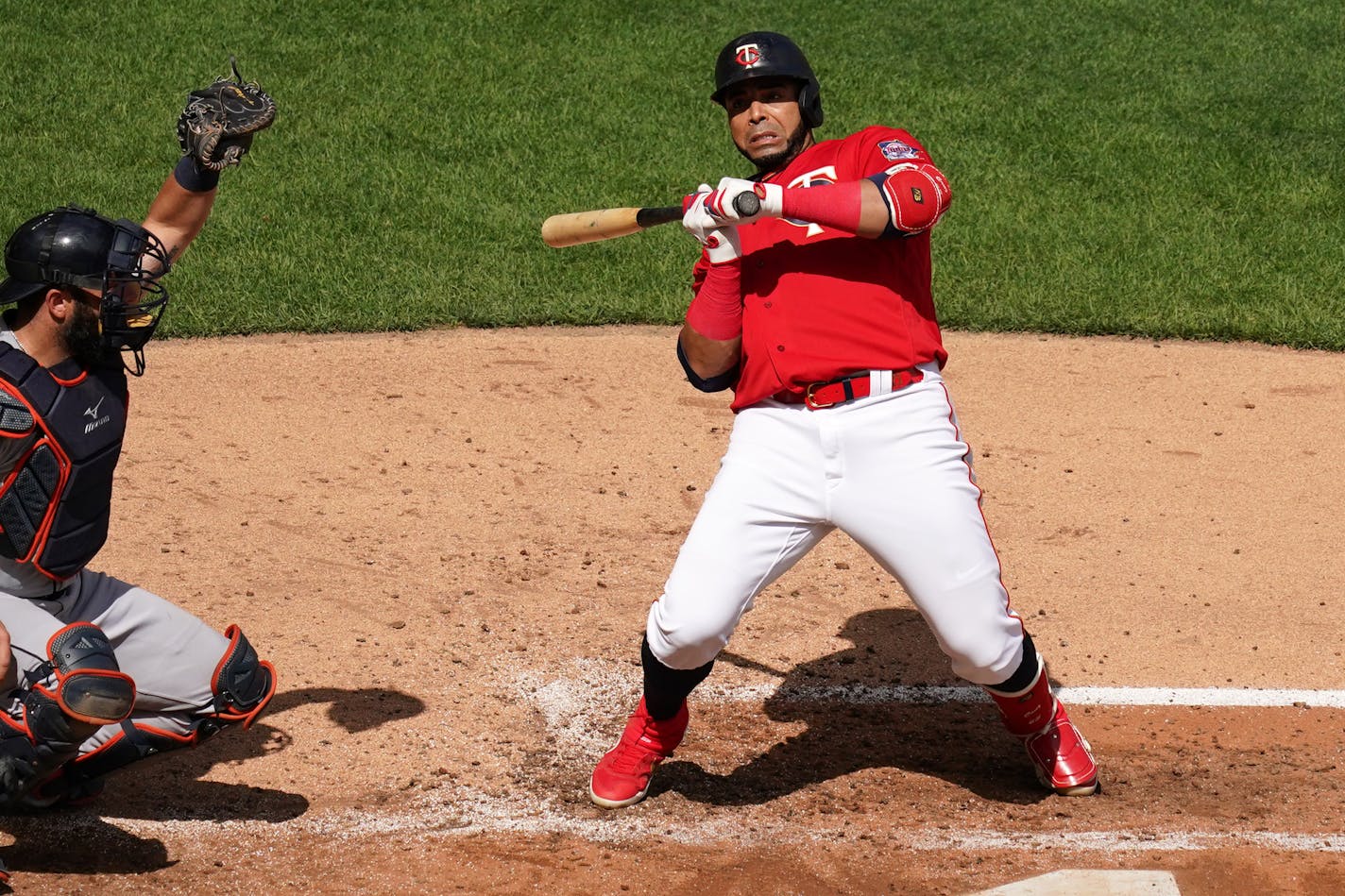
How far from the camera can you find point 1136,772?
437 cm

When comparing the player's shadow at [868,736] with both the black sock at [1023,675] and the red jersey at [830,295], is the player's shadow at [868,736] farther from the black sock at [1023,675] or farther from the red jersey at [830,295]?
the red jersey at [830,295]

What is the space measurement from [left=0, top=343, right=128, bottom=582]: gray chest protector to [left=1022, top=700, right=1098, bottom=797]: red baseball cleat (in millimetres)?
2519

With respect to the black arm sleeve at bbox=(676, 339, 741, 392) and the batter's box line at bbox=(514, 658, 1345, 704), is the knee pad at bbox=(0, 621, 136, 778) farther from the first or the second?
the black arm sleeve at bbox=(676, 339, 741, 392)

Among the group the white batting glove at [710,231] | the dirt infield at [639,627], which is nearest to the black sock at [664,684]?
the dirt infield at [639,627]

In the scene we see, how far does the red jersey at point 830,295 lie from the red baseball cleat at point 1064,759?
1058 mm

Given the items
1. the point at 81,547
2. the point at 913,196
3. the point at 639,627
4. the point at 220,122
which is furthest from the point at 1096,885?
the point at 220,122

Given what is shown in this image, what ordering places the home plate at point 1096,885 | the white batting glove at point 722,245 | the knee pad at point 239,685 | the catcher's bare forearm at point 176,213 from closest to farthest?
the home plate at point 1096,885 < the white batting glove at point 722,245 < the knee pad at point 239,685 < the catcher's bare forearm at point 176,213

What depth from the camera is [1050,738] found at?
4.19m

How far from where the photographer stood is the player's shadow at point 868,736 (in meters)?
4.34

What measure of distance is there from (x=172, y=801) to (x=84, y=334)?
1.31 meters

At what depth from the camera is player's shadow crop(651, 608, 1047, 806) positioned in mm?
4340

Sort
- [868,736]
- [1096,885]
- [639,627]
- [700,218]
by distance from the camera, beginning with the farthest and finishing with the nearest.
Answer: [639,627], [868,736], [700,218], [1096,885]

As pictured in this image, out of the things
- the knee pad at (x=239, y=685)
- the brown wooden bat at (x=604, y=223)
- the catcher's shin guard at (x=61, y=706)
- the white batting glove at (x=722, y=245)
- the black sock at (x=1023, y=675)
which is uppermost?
the brown wooden bat at (x=604, y=223)

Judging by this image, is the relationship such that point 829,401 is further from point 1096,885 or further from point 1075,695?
point 1075,695
